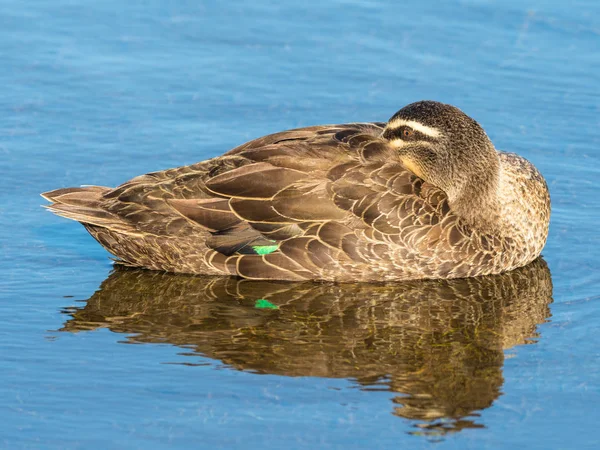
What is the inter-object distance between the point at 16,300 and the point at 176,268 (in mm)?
1578

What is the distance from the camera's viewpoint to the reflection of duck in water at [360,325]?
893 centimetres

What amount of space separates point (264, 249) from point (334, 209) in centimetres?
76

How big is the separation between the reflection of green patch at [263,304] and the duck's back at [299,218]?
0.40 meters

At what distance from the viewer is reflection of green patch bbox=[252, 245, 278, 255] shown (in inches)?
424

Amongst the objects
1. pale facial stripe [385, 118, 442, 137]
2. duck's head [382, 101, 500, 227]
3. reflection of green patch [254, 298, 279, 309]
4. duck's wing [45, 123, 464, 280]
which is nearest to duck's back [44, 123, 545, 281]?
duck's wing [45, 123, 464, 280]

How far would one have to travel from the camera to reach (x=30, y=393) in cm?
862

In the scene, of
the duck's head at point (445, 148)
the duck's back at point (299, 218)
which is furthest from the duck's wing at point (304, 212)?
the duck's head at point (445, 148)

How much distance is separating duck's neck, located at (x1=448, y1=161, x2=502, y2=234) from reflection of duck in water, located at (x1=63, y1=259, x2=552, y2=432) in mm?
543

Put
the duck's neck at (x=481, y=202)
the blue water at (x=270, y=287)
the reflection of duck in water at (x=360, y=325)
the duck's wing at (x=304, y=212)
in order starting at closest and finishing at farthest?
the blue water at (x=270, y=287), the reflection of duck in water at (x=360, y=325), the duck's wing at (x=304, y=212), the duck's neck at (x=481, y=202)

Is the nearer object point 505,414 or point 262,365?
point 505,414

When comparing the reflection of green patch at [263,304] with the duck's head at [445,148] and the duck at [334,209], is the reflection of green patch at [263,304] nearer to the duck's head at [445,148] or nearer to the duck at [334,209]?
the duck at [334,209]

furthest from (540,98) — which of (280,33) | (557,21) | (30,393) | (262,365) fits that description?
(30,393)

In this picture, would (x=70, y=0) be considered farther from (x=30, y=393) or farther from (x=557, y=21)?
(x=30, y=393)

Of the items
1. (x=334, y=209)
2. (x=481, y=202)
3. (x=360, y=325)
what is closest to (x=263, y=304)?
(x=360, y=325)
